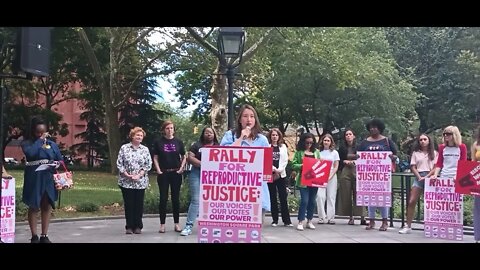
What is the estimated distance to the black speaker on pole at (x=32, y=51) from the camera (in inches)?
205

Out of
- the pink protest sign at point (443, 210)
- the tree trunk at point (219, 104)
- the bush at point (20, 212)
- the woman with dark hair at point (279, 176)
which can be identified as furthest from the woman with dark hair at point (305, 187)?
the tree trunk at point (219, 104)

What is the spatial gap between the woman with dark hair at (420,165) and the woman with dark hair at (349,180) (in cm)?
133

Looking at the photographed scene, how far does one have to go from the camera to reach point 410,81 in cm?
3753

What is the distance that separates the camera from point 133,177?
9578mm

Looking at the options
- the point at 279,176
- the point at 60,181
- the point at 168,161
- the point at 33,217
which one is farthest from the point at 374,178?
the point at 33,217

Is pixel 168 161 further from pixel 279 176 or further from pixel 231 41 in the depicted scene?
pixel 231 41

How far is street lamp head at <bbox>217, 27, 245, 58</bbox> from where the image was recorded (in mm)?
11469

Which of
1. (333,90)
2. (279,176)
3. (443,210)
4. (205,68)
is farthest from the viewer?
(333,90)

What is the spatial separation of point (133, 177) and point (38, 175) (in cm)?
174

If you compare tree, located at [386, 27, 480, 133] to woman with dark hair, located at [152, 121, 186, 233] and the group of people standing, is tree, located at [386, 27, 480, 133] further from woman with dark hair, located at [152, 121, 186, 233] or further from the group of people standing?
woman with dark hair, located at [152, 121, 186, 233]

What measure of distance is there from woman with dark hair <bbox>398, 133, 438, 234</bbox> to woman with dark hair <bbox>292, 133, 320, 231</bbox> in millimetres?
1685

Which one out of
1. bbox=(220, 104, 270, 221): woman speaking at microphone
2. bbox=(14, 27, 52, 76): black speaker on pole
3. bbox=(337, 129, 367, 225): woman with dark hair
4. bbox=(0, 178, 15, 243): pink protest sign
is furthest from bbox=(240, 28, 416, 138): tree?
bbox=(14, 27, 52, 76): black speaker on pole
